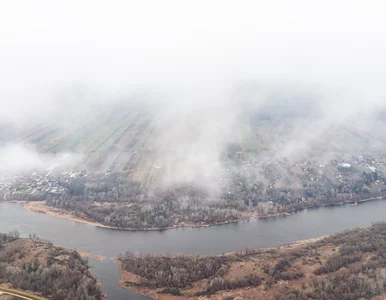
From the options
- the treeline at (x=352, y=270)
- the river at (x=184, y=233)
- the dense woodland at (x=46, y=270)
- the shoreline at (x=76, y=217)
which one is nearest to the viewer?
the treeline at (x=352, y=270)

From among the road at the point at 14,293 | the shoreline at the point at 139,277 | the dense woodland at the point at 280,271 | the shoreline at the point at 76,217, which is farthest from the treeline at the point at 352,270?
the road at the point at 14,293

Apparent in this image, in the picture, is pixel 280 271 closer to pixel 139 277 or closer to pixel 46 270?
pixel 139 277

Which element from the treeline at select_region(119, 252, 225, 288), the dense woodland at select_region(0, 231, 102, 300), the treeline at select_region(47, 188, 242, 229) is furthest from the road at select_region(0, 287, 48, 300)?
the treeline at select_region(47, 188, 242, 229)

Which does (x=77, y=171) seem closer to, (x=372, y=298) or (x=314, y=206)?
(x=314, y=206)

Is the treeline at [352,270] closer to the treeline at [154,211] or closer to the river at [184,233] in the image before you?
the river at [184,233]

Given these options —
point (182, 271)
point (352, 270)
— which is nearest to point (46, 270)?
point (182, 271)

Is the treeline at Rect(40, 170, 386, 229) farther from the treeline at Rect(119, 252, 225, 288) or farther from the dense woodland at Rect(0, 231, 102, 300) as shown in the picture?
the dense woodland at Rect(0, 231, 102, 300)
